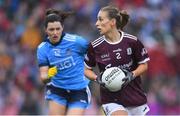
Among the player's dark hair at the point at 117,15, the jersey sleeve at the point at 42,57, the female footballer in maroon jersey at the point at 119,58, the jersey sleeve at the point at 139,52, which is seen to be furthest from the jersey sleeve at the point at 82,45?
the jersey sleeve at the point at 139,52

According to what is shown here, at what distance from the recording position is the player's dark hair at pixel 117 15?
9141 millimetres

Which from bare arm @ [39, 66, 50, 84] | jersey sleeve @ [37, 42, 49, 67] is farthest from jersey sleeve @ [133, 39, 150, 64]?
jersey sleeve @ [37, 42, 49, 67]

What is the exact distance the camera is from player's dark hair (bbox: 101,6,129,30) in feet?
30.0

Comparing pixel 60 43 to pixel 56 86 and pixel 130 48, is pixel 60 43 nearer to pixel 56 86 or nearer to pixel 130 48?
pixel 56 86

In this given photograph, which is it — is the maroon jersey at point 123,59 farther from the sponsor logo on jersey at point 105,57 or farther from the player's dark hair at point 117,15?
the player's dark hair at point 117,15

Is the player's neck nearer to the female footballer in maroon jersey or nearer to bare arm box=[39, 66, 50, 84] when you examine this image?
the female footballer in maroon jersey

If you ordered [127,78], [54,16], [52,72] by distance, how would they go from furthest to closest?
[54,16], [52,72], [127,78]

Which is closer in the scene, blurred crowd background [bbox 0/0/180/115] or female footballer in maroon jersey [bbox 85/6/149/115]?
female footballer in maroon jersey [bbox 85/6/149/115]

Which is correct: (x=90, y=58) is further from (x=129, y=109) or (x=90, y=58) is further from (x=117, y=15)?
(x=129, y=109)

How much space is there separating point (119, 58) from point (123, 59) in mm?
49

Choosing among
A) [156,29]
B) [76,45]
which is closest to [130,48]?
[76,45]

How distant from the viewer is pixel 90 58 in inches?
368

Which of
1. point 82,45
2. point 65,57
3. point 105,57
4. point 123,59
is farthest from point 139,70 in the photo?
point 65,57

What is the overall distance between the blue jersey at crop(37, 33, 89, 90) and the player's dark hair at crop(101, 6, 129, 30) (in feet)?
2.54
